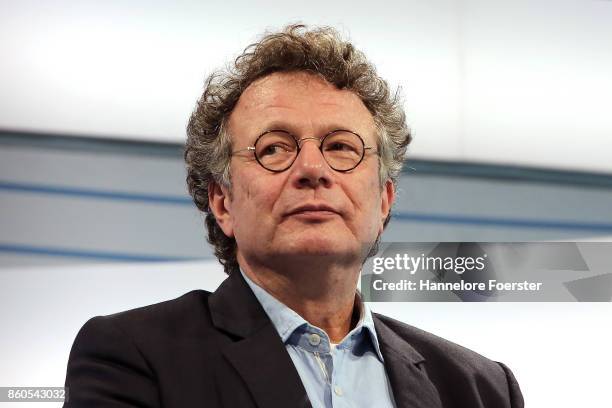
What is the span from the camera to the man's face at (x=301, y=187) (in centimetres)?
193

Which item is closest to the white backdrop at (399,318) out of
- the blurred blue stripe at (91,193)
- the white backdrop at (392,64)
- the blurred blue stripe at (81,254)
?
the blurred blue stripe at (81,254)

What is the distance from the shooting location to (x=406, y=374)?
6.49ft

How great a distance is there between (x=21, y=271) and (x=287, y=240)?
157cm

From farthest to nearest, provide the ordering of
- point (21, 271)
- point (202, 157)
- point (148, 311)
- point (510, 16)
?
point (510, 16) < point (21, 271) < point (202, 157) < point (148, 311)

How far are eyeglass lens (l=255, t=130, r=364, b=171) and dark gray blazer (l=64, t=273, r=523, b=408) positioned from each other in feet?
0.95

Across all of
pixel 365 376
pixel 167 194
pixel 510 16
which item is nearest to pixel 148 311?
pixel 365 376

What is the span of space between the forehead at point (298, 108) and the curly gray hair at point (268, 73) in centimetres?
3

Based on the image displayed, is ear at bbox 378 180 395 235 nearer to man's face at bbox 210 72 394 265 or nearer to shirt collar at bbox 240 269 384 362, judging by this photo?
man's face at bbox 210 72 394 265

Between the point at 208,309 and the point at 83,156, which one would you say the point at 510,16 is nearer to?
the point at 83,156

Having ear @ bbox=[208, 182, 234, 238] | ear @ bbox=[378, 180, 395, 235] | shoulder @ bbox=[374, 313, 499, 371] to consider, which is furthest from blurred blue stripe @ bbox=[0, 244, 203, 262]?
shoulder @ bbox=[374, 313, 499, 371]

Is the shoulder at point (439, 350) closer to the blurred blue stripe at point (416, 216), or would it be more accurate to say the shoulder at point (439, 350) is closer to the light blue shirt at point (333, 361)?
the light blue shirt at point (333, 361)

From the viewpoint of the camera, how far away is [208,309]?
6.44ft

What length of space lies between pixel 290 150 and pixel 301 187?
12 cm

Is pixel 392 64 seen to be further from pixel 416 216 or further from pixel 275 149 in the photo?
pixel 275 149
